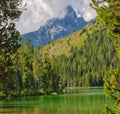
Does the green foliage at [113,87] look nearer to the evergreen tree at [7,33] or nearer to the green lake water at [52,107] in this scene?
the evergreen tree at [7,33]

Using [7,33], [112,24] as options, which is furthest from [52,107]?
[112,24]

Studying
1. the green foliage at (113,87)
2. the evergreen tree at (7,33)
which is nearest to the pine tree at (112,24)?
the green foliage at (113,87)

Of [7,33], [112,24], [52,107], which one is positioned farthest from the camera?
[52,107]

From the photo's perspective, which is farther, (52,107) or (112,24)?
(52,107)

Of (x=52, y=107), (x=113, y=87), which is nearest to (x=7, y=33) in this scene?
(x=113, y=87)

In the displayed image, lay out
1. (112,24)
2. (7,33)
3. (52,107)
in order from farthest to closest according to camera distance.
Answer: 1. (52,107)
2. (7,33)
3. (112,24)

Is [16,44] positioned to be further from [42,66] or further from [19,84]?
[42,66]

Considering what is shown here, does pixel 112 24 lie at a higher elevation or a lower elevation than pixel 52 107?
higher

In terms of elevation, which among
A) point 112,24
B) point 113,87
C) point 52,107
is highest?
point 112,24

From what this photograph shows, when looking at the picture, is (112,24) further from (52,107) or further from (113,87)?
(52,107)

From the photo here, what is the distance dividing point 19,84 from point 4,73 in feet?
378

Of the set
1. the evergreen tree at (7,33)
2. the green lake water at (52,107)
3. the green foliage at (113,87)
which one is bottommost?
the green lake water at (52,107)

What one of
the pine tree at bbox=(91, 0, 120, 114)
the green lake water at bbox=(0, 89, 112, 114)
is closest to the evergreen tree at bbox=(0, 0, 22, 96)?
the pine tree at bbox=(91, 0, 120, 114)

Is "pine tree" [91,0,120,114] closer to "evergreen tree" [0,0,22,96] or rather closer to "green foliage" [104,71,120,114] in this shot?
Result: "green foliage" [104,71,120,114]
